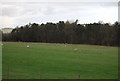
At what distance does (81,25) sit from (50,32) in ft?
49.5

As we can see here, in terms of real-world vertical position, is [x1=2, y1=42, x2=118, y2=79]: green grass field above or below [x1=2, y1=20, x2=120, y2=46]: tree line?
below

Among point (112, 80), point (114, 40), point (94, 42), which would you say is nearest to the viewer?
point (112, 80)

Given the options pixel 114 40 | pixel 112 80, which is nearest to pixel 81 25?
pixel 114 40

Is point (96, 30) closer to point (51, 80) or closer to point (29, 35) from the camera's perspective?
point (29, 35)

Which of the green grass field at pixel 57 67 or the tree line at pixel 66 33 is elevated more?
the tree line at pixel 66 33

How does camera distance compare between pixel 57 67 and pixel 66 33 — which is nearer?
pixel 57 67

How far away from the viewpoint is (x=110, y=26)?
364 feet

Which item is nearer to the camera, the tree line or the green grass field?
the green grass field

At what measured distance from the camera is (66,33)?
119 meters

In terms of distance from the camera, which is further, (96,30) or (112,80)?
(96,30)

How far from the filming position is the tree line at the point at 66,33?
109 meters

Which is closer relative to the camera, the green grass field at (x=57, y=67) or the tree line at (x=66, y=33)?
the green grass field at (x=57, y=67)

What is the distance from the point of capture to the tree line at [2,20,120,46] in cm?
10888

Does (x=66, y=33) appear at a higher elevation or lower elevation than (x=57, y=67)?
higher
